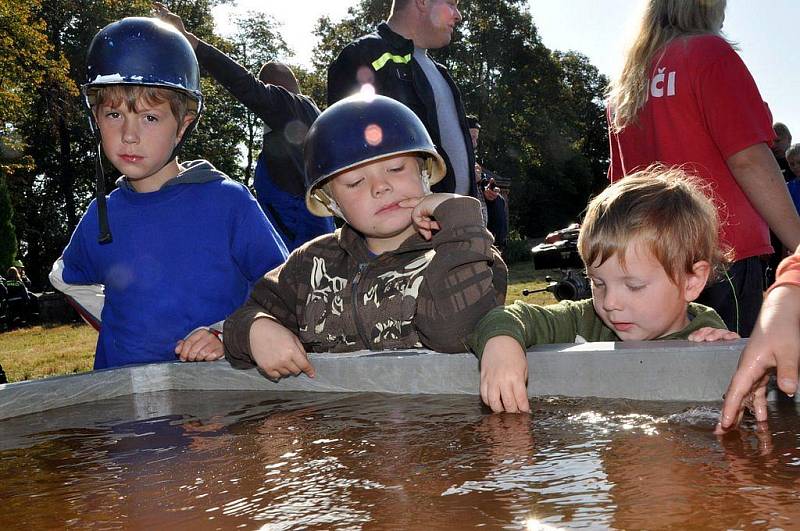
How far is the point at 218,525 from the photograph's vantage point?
1338 millimetres

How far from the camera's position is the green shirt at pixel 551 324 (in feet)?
7.77

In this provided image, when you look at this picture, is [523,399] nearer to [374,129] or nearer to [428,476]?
[428,476]

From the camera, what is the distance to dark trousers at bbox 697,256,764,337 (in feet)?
10.6

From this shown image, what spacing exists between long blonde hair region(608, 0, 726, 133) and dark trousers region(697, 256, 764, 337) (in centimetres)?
73

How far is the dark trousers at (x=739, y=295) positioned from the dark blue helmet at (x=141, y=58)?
7.18 ft

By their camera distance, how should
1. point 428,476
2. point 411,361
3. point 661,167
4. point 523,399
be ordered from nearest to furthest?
point 428,476 → point 523,399 → point 411,361 → point 661,167

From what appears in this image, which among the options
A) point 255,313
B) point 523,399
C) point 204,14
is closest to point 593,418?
point 523,399

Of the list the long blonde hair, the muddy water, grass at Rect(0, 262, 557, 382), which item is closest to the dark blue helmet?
the muddy water

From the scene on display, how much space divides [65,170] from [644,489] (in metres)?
34.3

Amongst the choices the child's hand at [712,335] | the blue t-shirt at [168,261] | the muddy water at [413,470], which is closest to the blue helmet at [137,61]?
the blue t-shirt at [168,261]

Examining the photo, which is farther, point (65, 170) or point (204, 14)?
point (204, 14)

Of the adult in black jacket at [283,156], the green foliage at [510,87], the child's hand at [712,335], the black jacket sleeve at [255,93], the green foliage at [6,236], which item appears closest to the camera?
the child's hand at [712,335]

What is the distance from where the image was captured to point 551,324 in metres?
2.65

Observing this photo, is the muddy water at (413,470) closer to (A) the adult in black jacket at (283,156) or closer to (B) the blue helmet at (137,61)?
(B) the blue helmet at (137,61)
